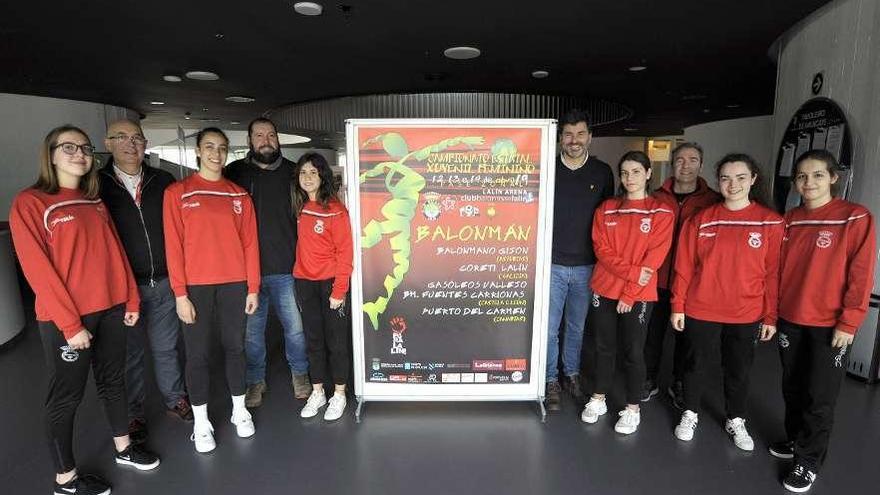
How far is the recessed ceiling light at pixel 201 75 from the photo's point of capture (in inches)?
232

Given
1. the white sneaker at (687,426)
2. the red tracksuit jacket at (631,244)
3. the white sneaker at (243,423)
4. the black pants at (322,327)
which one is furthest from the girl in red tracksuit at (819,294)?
the white sneaker at (243,423)

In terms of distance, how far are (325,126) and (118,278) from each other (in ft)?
23.4

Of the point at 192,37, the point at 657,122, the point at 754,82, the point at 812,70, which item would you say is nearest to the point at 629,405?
the point at 812,70

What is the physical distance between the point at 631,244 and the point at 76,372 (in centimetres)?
263

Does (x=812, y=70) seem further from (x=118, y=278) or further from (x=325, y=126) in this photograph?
(x=325, y=126)

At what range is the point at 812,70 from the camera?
3666mm

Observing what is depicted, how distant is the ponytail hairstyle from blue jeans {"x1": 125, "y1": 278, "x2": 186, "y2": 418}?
2.92 meters

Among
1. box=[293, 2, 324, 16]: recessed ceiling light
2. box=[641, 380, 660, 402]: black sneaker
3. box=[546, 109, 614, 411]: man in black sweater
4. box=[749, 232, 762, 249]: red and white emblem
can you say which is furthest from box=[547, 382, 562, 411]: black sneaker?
box=[293, 2, 324, 16]: recessed ceiling light

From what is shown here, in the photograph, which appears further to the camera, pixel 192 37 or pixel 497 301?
pixel 192 37

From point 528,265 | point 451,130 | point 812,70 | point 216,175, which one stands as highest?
point 812,70

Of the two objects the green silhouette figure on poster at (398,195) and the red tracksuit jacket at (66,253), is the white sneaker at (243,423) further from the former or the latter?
the green silhouette figure on poster at (398,195)

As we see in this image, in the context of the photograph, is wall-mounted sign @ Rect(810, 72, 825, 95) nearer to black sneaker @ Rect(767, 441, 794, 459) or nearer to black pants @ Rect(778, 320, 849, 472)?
black pants @ Rect(778, 320, 849, 472)

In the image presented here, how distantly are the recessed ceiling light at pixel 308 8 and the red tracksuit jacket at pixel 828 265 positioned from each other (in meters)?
3.47

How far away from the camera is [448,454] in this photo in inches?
93.3
